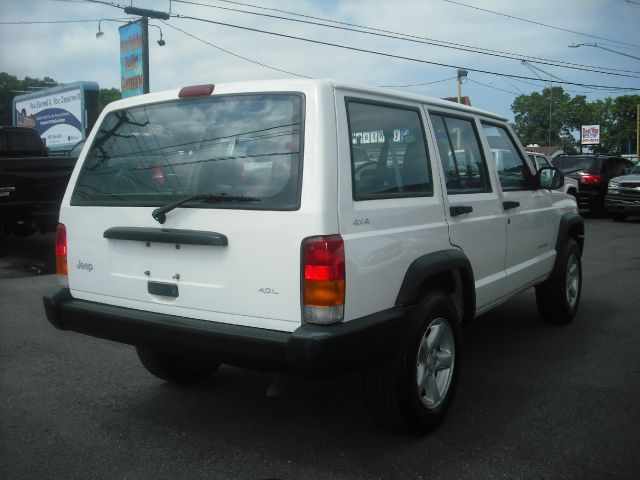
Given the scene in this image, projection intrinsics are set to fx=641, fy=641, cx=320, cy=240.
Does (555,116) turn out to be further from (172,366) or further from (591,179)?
(172,366)

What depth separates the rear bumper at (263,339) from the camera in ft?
9.09

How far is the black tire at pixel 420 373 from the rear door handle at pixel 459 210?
515mm

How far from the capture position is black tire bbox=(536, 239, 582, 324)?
5605 mm

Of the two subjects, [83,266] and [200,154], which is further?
[83,266]

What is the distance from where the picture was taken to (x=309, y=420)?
146 inches

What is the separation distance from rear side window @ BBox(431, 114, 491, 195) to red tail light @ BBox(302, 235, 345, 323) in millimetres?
1278

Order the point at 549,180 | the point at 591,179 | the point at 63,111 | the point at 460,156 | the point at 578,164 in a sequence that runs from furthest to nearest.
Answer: the point at 63,111 < the point at 578,164 < the point at 591,179 < the point at 549,180 < the point at 460,156

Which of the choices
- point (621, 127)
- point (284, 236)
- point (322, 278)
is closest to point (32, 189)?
point (284, 236)

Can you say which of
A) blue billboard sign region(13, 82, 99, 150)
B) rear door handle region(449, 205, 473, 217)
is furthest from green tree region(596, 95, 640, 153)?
rear door handle region(449, 205, 473, 217)

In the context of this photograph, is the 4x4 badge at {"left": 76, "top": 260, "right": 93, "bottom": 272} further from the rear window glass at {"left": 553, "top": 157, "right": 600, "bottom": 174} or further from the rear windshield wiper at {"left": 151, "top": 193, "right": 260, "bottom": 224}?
the rear window glass at {"left": 553, "top": 157, "right": 600, "bottom": 174}

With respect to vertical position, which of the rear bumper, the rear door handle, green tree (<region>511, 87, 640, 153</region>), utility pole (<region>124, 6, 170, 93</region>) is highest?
green tree (<region>511, 87, 640, 153</region>)

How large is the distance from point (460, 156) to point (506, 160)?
0.85m

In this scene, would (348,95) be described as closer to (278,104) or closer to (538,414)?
(278,104)

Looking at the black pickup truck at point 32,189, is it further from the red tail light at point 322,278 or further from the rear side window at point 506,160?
the red tail light at point 322,278
